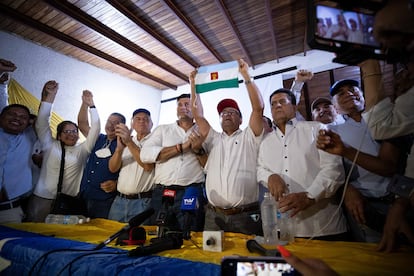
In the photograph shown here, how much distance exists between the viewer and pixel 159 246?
3.05 feet

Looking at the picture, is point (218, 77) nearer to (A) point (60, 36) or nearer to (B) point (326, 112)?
(B) point (326, 112)

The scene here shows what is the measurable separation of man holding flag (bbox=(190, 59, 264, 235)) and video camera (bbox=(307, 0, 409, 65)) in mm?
1027

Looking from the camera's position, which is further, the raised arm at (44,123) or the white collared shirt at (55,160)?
the raised arm at (44,123)

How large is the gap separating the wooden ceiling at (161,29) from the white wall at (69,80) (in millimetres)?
206

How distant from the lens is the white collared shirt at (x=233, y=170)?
5.32 ft

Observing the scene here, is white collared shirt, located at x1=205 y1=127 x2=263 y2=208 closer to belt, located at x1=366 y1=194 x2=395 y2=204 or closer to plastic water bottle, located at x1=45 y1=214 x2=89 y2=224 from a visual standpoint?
belt, located at x1=366 y1=194 x2=395 y2=204

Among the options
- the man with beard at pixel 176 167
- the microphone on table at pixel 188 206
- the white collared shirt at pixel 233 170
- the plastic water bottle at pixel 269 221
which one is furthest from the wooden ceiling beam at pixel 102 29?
the plastic water bottle at pixel 269 221

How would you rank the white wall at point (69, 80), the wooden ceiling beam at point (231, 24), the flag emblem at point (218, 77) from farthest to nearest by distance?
the white wall at point (69, 80) < the wooden ceiling beam at point (231, 24) < the flag emblem at point (218, 77)

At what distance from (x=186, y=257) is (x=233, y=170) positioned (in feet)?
3.10

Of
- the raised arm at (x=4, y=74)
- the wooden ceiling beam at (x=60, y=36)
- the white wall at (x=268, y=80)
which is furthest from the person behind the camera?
the white wall at (x=268, y=80)

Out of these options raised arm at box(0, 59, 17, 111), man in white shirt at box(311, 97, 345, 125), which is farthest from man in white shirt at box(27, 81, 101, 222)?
man in white shirt at box(311, 97, 345, 125)

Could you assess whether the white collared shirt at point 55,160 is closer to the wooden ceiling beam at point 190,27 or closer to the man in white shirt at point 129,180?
the man in white shirt at point 129,180

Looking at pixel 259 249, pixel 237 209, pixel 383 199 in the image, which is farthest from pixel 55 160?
pixel 383 199

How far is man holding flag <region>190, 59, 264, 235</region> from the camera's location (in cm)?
157
